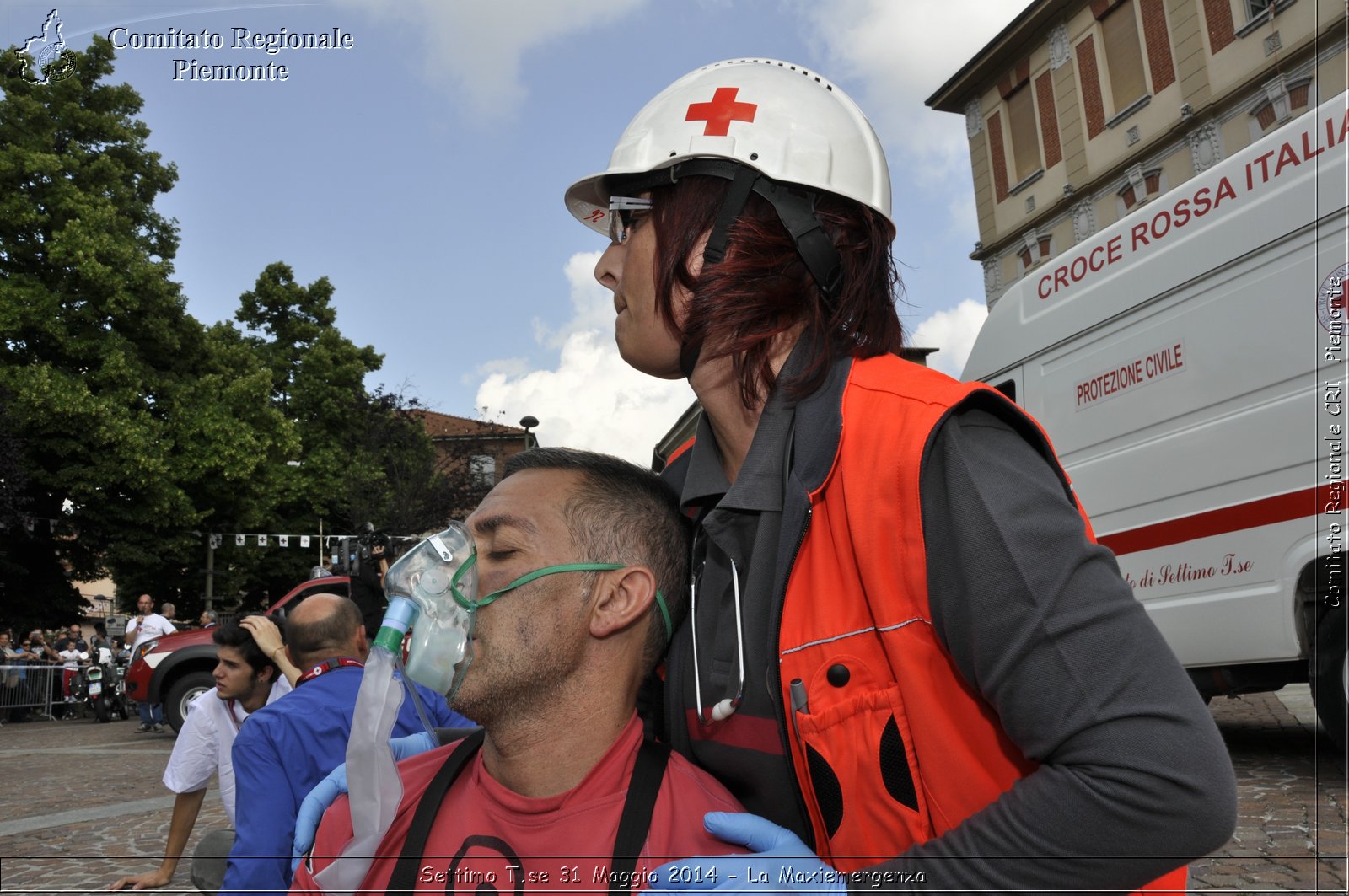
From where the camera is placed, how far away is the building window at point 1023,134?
2.99 metres

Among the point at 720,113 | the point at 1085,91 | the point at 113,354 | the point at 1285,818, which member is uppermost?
the point at 1085,91

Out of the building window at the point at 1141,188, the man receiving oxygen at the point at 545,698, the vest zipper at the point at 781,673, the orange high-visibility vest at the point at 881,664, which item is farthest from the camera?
the building window at the point at 1141,188

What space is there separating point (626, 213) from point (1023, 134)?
1.71m

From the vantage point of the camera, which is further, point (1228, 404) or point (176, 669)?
point (176, 669)

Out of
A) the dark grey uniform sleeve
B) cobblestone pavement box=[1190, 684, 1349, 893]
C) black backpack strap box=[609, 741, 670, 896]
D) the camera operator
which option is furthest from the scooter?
the dark grey uniform sleeve

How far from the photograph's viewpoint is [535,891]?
5.69 feet

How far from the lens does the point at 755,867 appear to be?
138 cm

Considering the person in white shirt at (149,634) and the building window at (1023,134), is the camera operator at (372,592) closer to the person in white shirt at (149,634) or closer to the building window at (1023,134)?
the building window at (1023,134)

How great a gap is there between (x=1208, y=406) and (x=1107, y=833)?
5.40 metres

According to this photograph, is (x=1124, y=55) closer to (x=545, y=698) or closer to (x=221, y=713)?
(x=545, y=698)

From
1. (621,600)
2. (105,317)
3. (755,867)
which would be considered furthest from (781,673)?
(105,317)

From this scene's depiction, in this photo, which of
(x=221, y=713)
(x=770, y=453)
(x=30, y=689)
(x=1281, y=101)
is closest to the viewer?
(x=770, y=453)

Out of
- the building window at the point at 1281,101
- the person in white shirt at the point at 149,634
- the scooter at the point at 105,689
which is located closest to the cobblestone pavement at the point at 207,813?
the person in white shirt at the point at 149,634

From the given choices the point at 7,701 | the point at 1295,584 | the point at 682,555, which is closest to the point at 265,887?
the point at 682,555
